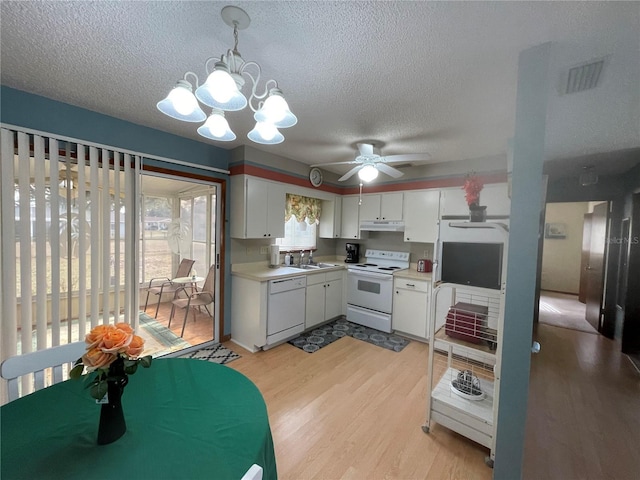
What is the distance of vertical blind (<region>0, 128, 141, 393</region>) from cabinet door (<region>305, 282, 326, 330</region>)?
1906 mm

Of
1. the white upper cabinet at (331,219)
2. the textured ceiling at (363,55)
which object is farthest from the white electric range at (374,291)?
A: the textured ceiling at (363,55)

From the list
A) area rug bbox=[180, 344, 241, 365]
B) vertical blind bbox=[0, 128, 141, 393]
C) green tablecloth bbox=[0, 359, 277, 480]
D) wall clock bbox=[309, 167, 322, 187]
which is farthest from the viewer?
wall clock bbox=[309, 167, 322, 187]

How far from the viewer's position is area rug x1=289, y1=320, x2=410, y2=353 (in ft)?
10.3

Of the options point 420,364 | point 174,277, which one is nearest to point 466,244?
point 420,364

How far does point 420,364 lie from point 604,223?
6.47ft

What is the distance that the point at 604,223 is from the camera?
62.7 inches

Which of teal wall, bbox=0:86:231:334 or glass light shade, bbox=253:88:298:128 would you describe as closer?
glass light shade, bbox=253:88:298:128

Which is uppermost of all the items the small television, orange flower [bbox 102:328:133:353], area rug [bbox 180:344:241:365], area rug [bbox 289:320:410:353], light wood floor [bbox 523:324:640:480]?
the small television

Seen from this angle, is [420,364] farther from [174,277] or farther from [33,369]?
[174,277]

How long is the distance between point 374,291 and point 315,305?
2.80 ft

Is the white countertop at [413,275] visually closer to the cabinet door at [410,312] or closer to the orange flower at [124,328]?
the cabinet door at [410,312]

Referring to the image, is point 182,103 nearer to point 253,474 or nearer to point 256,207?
point 253,474

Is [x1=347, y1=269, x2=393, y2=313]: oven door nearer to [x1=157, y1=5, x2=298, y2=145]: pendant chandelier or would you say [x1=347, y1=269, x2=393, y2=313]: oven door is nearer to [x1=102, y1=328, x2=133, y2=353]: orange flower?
[x1=157, y1=5, x2=298, y2=145]: pendant chandelier

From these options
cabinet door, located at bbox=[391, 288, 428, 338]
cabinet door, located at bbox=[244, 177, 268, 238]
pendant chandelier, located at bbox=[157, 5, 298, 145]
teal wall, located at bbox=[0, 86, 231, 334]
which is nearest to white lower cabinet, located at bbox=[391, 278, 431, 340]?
cabinet door, located at bbox=[391, 288, 428, 338]
